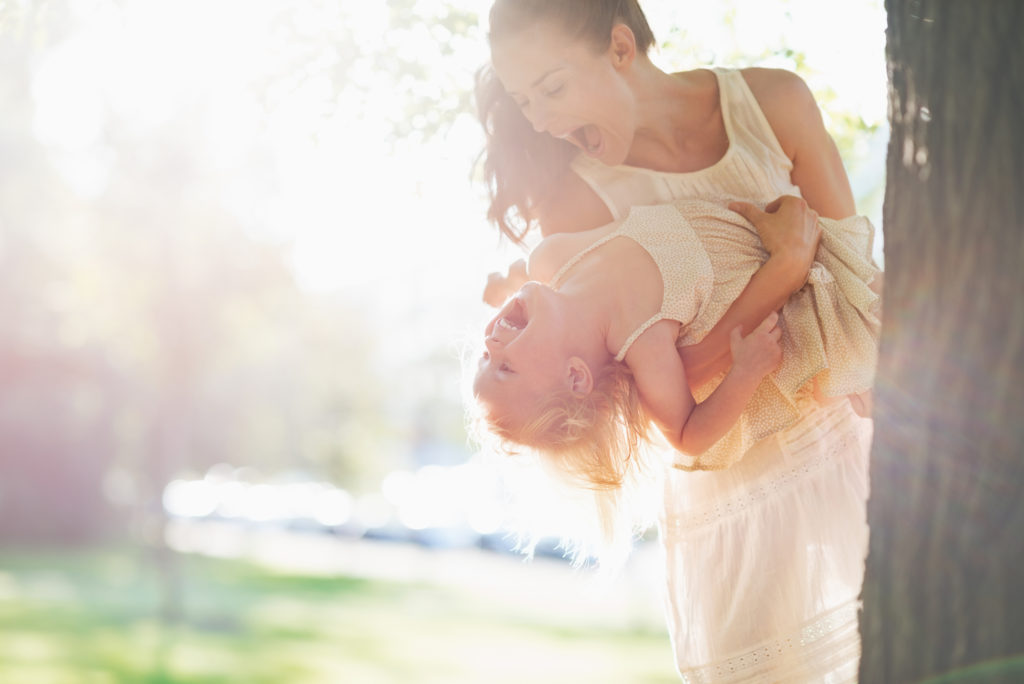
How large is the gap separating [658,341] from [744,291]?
305mm

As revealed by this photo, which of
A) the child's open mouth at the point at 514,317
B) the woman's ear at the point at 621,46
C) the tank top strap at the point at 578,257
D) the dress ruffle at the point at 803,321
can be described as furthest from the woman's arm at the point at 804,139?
the child's open mouth at the point at 514,317

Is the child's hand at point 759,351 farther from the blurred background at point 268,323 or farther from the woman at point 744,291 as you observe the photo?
the blurred background at point 268,323

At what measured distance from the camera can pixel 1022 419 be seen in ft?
5.56

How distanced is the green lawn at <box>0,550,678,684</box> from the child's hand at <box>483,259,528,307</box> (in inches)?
328

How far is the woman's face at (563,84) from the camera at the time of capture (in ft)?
9.45

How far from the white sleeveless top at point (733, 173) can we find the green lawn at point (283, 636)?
8.72 metres

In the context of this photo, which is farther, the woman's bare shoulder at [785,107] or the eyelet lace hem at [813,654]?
the woman's bare shoulder at [785,107]

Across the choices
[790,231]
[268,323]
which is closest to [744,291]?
[790,231]

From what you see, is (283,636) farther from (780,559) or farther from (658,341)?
(658,341)

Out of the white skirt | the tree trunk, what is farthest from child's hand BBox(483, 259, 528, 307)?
the tree trunk

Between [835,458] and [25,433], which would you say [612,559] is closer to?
[835,458]

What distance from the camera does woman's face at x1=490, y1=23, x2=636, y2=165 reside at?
9.45 ft

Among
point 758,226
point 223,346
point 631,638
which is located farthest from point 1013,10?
point 223,346

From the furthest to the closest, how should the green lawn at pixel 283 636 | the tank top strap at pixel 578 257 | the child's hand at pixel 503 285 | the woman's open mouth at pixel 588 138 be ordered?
the green lawn at pixel 283 636, the child's hand at pixel 503 285, the woman's open mouth at pixel 588 138, the tank top strap at pixel 578 257
